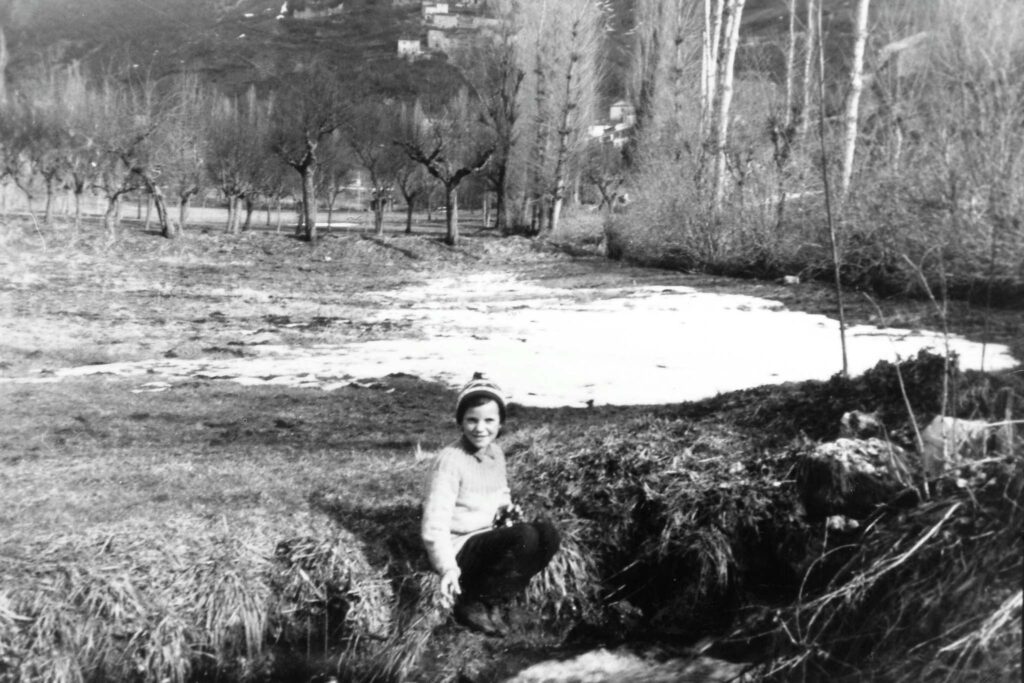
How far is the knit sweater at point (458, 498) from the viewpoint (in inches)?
153

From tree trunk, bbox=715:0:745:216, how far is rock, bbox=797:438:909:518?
1501 centimetres

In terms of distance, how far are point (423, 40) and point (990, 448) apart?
87.4 meters

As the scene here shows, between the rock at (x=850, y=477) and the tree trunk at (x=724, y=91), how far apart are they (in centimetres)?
1501

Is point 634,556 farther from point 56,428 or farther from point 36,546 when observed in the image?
point 56,428

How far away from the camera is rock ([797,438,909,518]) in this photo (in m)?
3.99

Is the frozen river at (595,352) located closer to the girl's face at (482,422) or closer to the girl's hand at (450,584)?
the girl's face at (482,422)

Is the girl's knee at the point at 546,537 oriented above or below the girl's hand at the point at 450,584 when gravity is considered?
above

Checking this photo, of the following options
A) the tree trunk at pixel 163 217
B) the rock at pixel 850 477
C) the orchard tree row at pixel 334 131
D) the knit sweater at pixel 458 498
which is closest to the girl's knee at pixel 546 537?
the knit sweater at pixel 458 498

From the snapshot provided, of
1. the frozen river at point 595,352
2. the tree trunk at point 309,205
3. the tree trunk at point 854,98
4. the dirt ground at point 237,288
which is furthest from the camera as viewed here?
the tree trunk at point 309,205

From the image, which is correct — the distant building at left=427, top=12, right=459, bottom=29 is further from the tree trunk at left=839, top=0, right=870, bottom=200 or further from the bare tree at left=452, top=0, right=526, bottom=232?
the tree trunk at left=839, top=0, right=870, bottom=200

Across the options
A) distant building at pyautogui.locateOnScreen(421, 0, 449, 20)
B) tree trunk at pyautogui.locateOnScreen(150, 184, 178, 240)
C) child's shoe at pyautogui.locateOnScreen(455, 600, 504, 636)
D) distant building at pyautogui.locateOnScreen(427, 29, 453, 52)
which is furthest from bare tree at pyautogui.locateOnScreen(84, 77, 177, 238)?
distant building at pyautogui.locateOnScreen(421, 0, 449, 20)

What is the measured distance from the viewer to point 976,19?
8.49 meters

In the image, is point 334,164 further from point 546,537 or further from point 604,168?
A: point 546,537

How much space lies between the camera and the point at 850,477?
4137mm
